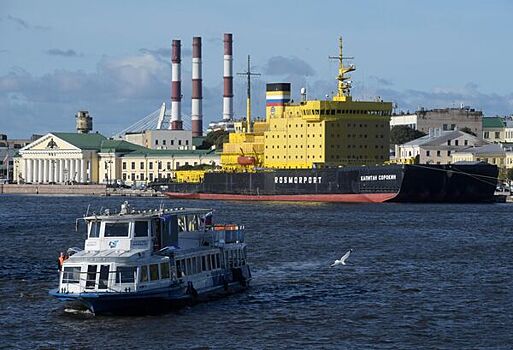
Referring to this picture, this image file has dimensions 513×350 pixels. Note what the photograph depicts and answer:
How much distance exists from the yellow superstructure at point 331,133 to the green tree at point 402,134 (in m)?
50.0

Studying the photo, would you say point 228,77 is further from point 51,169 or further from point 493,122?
point 493,122

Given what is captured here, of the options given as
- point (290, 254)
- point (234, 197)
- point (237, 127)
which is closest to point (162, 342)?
point (290, 254)

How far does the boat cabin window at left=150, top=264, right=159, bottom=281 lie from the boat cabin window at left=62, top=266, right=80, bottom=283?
2.09 metres

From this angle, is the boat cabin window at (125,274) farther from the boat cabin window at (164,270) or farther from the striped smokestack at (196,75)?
the striped smokestack at (196,75)

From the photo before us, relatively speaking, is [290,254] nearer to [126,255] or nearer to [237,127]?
[126,255]

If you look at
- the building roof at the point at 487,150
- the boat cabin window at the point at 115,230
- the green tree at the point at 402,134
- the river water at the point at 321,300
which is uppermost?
the green tree at the point at 402,134

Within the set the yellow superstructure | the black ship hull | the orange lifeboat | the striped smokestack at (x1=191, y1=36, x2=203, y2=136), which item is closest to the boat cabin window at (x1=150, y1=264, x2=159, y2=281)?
the black ship hull

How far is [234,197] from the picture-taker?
129750 millimetres

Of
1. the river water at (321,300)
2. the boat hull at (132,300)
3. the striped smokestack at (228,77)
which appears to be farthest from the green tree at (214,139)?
the boat hull at (132,300)

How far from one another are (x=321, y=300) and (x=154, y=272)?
Answer: 625 cm

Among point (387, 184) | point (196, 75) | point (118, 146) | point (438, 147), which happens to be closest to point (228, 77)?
point (196, 75)

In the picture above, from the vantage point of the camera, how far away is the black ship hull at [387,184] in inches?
4220

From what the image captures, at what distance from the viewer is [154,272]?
37.0 meters

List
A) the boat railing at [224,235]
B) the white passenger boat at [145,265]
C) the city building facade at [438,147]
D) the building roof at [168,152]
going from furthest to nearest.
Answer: the building roof at [168,152], the city building facade at [438,147], the boat railing at [224,235], the white passenger boat at [145,265]
